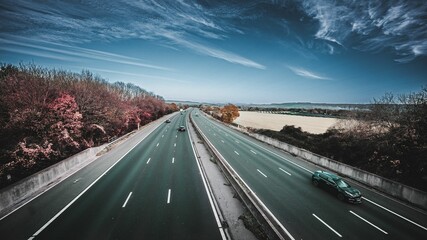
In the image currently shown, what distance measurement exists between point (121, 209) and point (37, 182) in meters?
8.12

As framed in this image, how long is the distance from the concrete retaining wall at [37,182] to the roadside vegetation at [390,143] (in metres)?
29.8

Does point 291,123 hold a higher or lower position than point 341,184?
higher

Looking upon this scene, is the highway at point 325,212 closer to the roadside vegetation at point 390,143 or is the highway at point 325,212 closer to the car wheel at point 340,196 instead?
the car wheel at point 340,196

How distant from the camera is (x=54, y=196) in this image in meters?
14.9

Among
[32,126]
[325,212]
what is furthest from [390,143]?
[32,126]

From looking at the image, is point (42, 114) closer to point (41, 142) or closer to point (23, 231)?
point (41, 142)

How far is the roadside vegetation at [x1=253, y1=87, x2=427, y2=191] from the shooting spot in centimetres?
1930

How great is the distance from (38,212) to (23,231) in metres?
2.12

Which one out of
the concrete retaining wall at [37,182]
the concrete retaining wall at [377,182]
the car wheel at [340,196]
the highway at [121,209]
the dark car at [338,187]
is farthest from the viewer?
the car wheel at [340,196]

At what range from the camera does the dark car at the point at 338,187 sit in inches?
604

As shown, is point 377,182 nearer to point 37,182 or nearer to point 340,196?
point 340,196

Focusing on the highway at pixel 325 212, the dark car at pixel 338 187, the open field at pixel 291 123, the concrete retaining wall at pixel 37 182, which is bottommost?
the concrete retaining wall at pixel 37 182

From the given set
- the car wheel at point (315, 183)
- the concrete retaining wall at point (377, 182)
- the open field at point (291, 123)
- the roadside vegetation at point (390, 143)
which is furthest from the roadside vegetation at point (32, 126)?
the open field at point (291, 123)

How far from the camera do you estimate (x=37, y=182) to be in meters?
16.0
